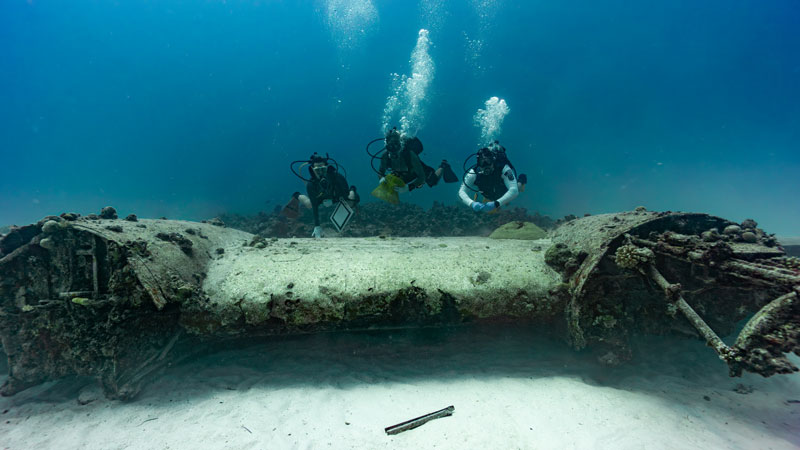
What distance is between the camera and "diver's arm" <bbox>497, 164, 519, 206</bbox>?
675 centimetres

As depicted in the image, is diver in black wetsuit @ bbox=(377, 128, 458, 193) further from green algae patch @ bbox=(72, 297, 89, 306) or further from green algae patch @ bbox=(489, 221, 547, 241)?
green algae patch @ bbox=(72, 297, 89, 306)

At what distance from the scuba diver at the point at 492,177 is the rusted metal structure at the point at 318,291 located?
10.8ft

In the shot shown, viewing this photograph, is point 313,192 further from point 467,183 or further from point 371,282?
point 371,282

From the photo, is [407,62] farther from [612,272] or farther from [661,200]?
[661,200]

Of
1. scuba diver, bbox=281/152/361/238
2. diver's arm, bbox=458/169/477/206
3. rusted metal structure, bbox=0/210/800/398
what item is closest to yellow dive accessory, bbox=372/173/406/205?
scuba diver, bbox=281/152/361/238

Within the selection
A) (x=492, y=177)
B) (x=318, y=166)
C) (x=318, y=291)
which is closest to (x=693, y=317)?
(x=318, y=291)

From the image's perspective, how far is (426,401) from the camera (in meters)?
3.25

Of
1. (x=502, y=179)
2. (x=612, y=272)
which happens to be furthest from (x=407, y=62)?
(x=612, y=272)

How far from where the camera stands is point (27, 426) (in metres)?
2.95

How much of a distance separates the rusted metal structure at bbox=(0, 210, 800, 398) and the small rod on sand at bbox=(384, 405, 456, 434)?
91 centimetres

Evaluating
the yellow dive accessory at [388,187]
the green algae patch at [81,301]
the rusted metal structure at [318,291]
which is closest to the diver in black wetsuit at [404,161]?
the yellow dive accessory at [388,187]

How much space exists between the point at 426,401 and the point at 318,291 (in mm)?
1670

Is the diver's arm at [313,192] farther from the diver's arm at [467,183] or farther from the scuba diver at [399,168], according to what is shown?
the diver's arm at [467,183]

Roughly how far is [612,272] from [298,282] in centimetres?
361
